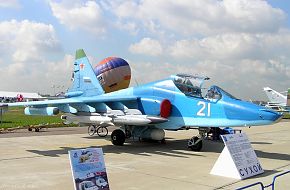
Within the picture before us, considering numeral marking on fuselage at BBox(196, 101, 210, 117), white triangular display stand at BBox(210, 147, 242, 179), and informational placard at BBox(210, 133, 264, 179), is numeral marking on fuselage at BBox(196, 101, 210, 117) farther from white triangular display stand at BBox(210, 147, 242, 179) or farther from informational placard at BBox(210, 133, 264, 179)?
white triangular display stand at BBox(210, 147, 242, 179)

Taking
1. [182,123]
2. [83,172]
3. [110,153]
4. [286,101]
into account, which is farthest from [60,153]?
[286,101]

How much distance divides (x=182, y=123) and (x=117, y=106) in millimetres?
3170

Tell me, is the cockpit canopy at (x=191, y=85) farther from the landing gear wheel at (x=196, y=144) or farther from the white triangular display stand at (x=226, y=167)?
the white triangular display stand at (x=226, y=167)

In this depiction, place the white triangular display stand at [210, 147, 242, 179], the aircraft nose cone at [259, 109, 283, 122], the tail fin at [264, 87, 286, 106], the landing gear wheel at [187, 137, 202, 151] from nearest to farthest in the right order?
the white triangular display stand at [210, 147, 242, 179], the aircraft nose cone at [259, 109, 283, 122], the landing gear wheel at [187, 137, 202, 151], the tail fin at [264, 87, 286, 106]

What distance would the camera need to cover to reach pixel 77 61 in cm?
1898

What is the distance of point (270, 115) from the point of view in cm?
1084

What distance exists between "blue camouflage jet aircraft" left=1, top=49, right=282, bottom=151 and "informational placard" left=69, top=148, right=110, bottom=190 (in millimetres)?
6904

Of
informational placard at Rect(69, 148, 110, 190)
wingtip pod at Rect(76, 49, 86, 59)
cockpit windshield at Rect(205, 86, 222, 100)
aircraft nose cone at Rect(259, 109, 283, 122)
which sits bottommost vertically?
informational placard at Rect(69, 148, 110, 190)

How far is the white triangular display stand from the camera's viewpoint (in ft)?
27.6

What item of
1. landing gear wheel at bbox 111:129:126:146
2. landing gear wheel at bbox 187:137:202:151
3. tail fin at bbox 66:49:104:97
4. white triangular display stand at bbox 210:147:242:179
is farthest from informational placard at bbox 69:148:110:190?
tail fin at bbox 66:49:104:97

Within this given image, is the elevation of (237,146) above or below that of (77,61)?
below

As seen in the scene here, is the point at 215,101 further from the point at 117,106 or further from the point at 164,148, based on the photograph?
the point at 117,106

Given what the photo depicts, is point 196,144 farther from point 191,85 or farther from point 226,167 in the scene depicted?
point 226,167

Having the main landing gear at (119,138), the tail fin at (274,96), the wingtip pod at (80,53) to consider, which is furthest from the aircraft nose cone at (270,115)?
the tail fin at (274,96)
